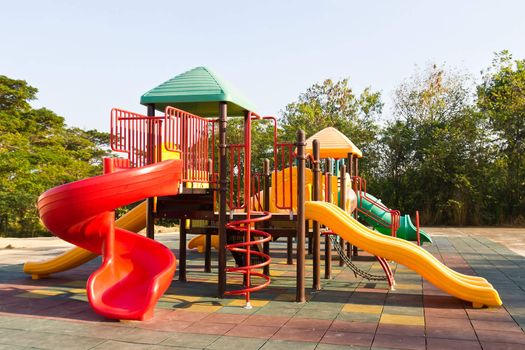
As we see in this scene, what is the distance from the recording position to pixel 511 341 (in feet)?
16.7

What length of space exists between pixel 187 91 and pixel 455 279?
15.9 ft

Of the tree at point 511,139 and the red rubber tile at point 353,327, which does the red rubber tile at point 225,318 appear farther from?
the tree at point 511,139

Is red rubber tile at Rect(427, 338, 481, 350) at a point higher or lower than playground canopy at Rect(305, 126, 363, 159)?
lower

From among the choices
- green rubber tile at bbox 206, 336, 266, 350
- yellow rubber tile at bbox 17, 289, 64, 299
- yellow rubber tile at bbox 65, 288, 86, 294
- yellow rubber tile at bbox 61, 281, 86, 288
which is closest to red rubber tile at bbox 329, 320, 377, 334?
green rubber tile at bbox 206, 336, 266, 350

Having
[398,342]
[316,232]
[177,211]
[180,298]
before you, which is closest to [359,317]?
[398,342]

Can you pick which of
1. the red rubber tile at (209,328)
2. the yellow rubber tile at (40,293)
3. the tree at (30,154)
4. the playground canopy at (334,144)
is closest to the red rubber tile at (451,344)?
the red rubber tile at (209,328)

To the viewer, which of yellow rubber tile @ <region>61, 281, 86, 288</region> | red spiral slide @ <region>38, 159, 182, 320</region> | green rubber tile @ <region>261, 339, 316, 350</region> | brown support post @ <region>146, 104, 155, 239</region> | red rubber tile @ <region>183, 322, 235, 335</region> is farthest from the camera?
yellow rubber tile @ <region>61, 281, 86, 288</region>

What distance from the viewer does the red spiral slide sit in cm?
614

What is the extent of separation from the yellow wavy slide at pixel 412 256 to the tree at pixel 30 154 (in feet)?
68.8

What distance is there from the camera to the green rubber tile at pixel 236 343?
16.0 ft

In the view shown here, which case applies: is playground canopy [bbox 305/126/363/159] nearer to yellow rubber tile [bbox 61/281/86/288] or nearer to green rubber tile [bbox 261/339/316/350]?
yellow rubber tile [bbox 61/281/86/288]

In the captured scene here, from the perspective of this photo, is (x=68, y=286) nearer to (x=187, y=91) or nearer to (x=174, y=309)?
(x=174, y=309)

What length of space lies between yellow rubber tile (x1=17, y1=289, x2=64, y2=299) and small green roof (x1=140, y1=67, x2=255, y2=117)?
3.39 metres

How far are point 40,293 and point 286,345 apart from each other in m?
4.79
